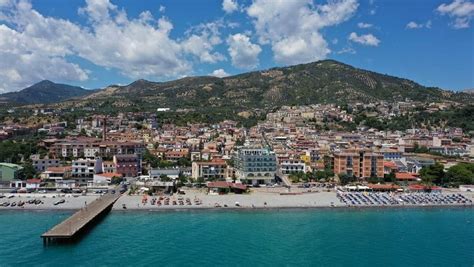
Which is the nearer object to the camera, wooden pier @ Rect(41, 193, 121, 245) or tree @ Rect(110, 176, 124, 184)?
wooden pier @ Rect(41, 193, 121, 245)

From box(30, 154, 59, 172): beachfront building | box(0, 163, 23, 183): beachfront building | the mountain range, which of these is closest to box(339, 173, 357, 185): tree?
box(30, 154, 59, 172): beachfront building

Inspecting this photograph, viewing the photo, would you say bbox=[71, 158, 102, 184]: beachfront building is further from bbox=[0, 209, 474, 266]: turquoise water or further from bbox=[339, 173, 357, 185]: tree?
bbox=[339, 173, 357, 185]: tree

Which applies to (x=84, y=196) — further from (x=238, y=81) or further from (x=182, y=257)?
(x=238, y=81)

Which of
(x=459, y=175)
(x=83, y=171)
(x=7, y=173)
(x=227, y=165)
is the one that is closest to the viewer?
(x=7, y=173)

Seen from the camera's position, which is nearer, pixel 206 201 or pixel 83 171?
pixel 206 201

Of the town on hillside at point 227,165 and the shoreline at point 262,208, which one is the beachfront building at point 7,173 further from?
the shoreline at point 262,208

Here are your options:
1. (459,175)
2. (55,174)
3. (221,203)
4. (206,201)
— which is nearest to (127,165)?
(55,174)

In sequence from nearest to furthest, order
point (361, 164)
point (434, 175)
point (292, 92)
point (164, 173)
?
point (434, 175) → point (164, 173) → point (361, 164) → point (292, 92)

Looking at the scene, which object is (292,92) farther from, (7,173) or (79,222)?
(79,222)
